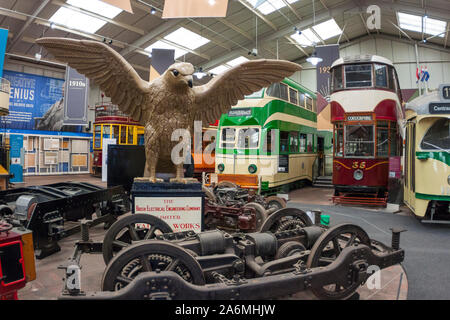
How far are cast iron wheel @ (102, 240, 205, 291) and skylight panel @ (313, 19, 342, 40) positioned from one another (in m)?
18.7

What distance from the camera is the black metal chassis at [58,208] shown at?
3.79m

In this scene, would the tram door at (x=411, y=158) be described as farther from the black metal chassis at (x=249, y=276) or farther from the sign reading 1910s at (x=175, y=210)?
the sign reading 1910s at (x=175, y=210)

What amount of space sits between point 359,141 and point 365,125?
447mm

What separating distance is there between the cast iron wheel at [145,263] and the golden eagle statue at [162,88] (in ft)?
5.76

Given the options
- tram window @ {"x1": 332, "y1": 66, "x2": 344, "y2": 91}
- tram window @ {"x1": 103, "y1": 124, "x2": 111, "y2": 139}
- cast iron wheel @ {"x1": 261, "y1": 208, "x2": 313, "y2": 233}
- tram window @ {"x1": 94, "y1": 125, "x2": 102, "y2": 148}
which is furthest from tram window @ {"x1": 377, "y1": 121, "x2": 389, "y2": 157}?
→ tram window @ {"x1": 94, "y1": 125, "x2": 102, "y2": 148}

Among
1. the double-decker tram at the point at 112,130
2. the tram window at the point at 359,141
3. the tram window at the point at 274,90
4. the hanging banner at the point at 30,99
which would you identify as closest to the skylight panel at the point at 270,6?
the tram window at the point at 274,90

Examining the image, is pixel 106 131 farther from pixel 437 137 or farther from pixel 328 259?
pixel 328 259

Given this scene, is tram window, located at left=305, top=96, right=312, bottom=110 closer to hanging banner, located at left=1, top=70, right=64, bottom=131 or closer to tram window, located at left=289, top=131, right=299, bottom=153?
tram window, located at left=289, top=131, right=299, bottom=153

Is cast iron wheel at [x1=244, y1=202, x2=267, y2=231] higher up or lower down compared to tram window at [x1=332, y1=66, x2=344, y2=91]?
lower down

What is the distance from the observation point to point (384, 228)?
5840 millimetres

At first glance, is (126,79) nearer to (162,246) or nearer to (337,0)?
(162,246)

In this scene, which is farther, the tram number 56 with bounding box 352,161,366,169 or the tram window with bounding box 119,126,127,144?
the tram window with bounding box 119,126,127,144

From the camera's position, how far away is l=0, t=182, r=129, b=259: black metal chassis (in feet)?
12.4
